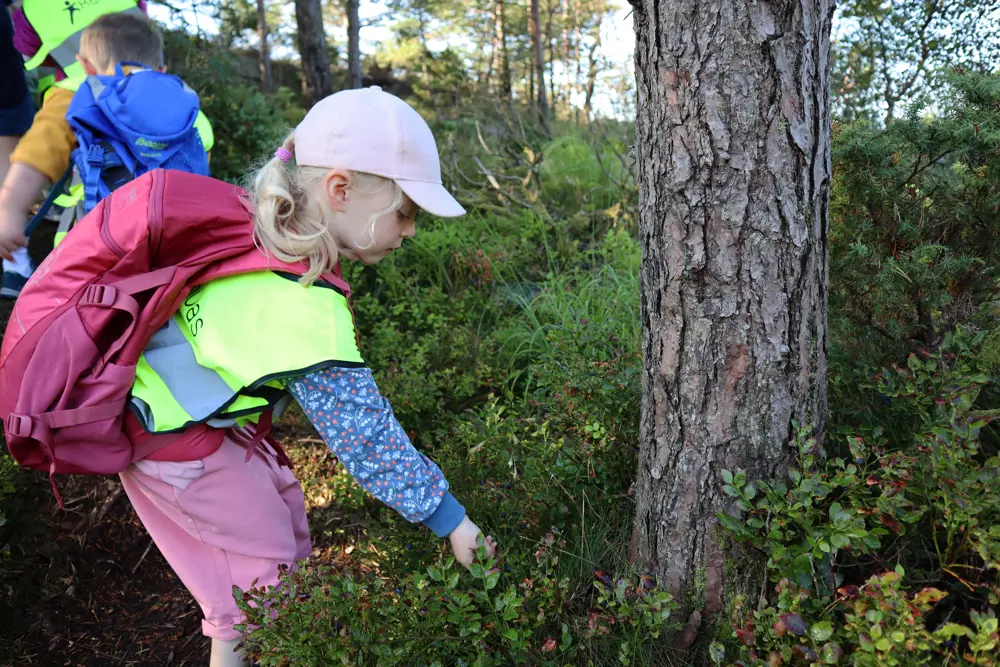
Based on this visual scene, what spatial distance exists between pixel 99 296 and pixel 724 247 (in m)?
1.53

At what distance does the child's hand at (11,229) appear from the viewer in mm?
2596

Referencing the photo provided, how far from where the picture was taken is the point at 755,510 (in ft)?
5.65

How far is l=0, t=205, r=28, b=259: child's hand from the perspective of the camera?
2.60 meters

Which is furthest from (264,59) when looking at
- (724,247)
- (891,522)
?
(891,522)

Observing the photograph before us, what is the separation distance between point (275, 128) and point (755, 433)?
4.36 meters

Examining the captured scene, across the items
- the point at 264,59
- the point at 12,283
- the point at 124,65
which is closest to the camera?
the point at 124,65

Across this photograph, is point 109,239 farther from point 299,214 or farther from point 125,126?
point 125,126

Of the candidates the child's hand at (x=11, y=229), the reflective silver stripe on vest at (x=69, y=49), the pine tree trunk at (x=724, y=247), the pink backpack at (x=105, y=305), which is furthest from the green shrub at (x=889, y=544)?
the reflective silver stripe on vest at (x=69, y=49)

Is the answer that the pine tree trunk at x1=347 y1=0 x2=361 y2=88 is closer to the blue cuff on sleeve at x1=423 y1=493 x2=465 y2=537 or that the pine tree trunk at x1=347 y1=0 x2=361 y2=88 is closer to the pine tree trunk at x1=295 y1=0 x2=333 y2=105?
the pine tree trunk at x1=295 y1=0 x2=333 y2=105

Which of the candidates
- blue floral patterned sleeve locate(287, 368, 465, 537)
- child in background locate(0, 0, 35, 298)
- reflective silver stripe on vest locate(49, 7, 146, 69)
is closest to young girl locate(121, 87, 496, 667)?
blue floral patterned sleeve locate(287, 368, 465, 537)

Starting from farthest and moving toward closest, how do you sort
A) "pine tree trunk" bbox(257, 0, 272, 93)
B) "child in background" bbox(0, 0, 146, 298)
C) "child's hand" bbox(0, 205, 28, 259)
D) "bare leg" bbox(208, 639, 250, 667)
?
"pine tree trunk" bbox(257, 0, 272, 93) → "child in background" bbox(0, 0, 146, 298) → "child's hand" bbox(0, 205, 28, 259) → "bare leg" bbox(208, 639, 250, 667)

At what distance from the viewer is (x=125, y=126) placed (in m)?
2.68

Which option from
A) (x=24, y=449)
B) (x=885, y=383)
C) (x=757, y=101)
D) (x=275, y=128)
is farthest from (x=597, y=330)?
(x=275, y=128)

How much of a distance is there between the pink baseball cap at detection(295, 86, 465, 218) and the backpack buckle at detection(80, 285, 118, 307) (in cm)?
57
